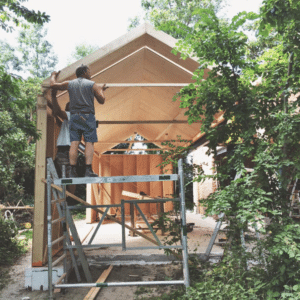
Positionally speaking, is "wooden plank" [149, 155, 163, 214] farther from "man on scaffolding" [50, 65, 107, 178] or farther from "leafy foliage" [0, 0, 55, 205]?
"man on scaffolding" [50, 65, 107, 178]

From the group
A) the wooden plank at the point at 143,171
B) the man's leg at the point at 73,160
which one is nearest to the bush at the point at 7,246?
the man's leg at the point at 73,160

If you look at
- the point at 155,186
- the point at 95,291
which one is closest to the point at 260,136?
the point at 95,291

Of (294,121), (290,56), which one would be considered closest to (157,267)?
(294,121)

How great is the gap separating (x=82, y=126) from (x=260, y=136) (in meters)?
2.63

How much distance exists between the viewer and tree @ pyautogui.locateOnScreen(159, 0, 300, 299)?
11.0 feet

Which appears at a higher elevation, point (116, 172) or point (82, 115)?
point (82, 115)

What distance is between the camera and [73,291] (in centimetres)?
486

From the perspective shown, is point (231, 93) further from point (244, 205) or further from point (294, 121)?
point (244, 205)

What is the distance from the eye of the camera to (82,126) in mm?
4668

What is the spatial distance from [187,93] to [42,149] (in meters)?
2.62

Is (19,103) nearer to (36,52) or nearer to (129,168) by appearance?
(129,168)

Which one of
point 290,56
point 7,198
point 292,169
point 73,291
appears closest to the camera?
point 290,56

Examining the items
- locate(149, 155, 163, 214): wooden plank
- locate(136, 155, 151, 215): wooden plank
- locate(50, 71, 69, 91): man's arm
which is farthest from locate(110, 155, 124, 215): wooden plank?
locate(50, 71, 69, 91): man's arm

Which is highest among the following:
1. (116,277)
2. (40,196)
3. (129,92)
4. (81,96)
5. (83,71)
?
(129,92)
